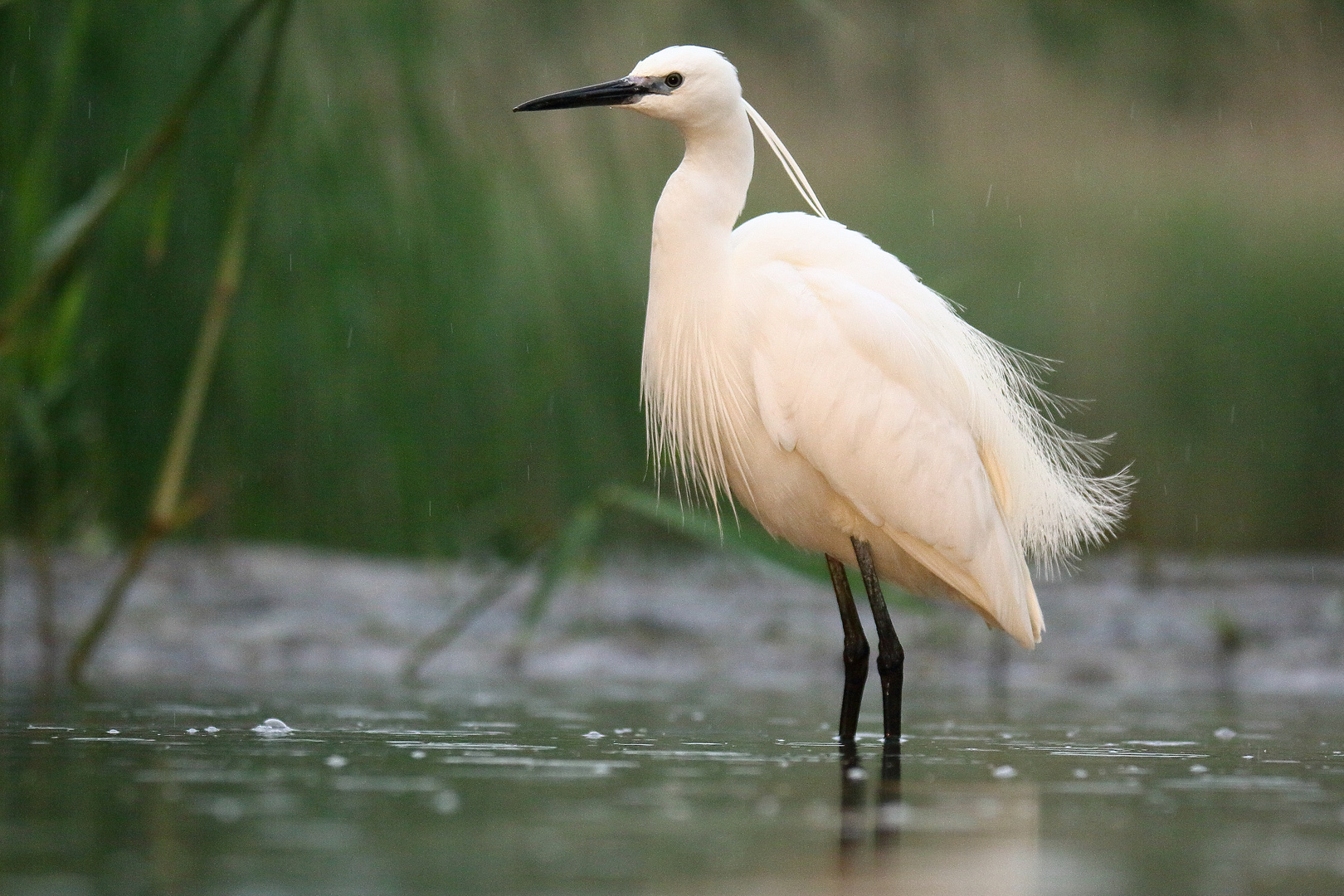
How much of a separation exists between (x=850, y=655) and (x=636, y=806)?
149 cm

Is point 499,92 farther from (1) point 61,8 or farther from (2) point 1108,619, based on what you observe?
(2) point 1108,619

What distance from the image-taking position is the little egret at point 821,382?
3744 millimetres

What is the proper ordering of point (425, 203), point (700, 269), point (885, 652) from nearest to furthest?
1. point (885, 652)
2. point (700, 269)
3. point (425, 203)

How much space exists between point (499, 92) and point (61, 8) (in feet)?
3.46

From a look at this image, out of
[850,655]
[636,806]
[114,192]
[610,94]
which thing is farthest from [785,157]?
[636,806]

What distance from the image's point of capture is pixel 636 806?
233 cm

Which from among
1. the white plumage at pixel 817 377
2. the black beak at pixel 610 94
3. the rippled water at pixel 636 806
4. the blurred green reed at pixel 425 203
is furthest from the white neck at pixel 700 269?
the rippled water at pixel 636 806

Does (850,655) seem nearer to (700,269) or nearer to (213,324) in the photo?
(700,269)

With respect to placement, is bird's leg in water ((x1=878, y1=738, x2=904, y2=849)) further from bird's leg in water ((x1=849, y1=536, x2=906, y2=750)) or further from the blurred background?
the blurred background

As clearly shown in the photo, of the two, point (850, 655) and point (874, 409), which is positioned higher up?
point (874, 409)

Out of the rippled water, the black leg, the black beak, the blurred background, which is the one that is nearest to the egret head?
the black beak

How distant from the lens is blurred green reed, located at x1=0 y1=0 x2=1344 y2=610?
3910mm

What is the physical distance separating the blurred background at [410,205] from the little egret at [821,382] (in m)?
0.36

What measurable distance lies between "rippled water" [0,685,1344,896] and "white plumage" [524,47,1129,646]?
1.37ft
